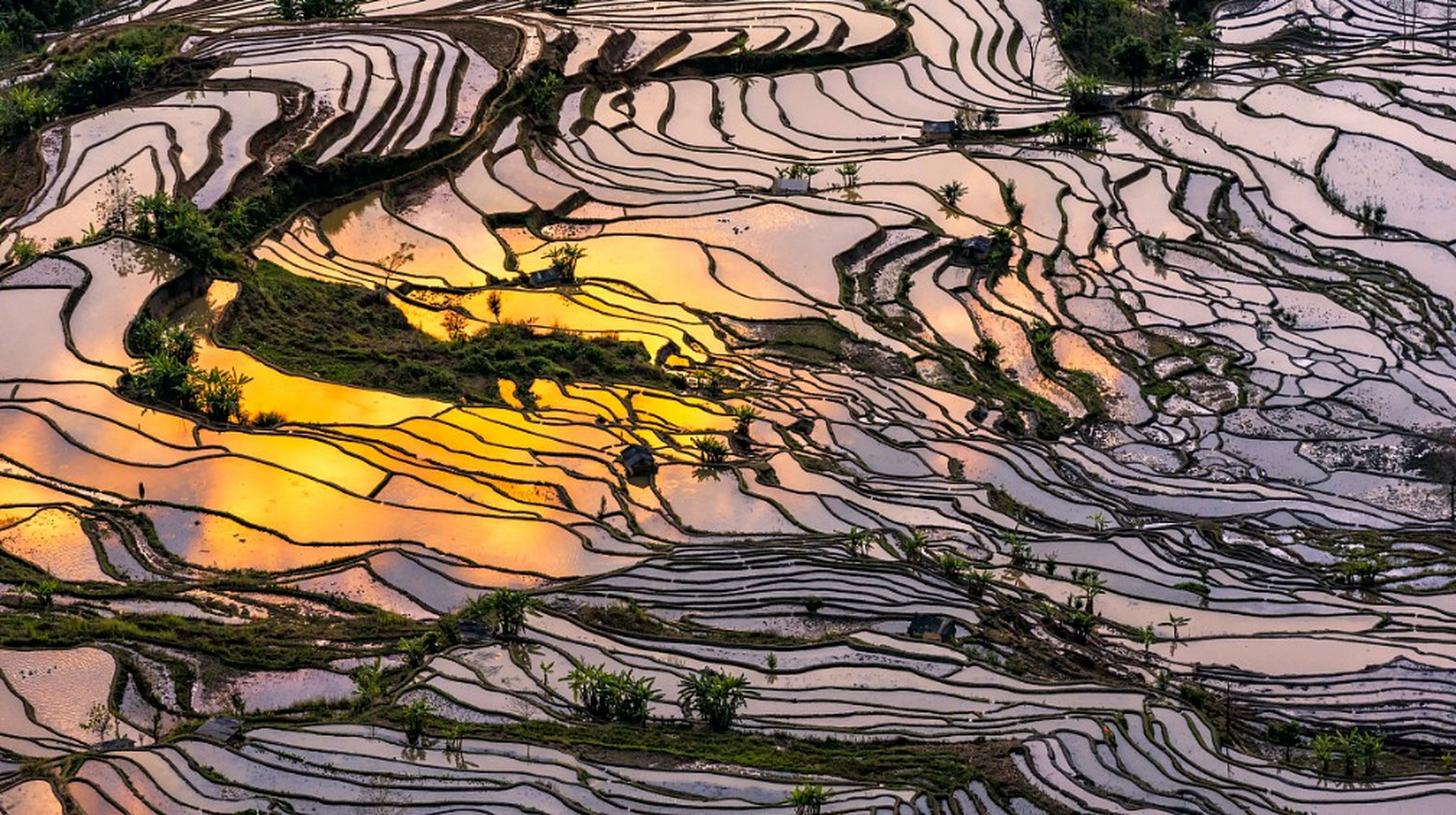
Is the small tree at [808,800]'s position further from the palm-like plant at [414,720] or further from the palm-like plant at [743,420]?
the palm-like plant at [743,420]

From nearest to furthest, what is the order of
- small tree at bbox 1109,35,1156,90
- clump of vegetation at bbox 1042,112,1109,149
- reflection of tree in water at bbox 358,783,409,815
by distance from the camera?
1. reflection of tree in water at bbox 358,783,409,815
2. clump of vegetation at bbox 1042,112,1109,149
3. small tree at bbox 1109,35,1156,90

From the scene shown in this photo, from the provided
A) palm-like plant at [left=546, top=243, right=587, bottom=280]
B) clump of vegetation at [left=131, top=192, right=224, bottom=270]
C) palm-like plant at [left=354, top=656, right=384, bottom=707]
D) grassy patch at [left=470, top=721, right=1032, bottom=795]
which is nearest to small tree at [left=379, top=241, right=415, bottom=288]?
palm-like plant at [left=546, top=243, right=587, bottom=280]

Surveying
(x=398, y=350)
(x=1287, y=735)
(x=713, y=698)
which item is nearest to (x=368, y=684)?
(x=713, y=698)

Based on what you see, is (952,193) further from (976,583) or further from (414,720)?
(414,720)

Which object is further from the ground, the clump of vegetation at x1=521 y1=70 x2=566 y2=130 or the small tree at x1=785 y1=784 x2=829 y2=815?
the clump of vegetation at x1=521 y1=70 x2=566 y2=130

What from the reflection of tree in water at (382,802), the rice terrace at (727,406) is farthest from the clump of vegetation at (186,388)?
the reflection of tree in water at (382,802)

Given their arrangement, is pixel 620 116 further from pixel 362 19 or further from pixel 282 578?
pixel 282 578

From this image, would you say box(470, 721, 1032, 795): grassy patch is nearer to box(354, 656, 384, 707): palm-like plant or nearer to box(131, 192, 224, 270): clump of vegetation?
box(354, 656, 384, 707): palm-like plant

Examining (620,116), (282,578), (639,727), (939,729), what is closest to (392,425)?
(282,578)
